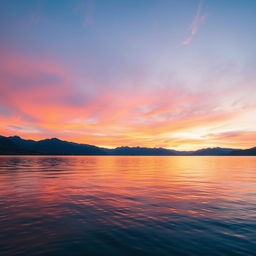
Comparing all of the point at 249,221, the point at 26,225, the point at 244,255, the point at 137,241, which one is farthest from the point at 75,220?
the point at 249,221

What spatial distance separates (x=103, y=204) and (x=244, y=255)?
10836mm

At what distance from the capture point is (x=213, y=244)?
336 inches

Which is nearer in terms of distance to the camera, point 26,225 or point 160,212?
point 26,225

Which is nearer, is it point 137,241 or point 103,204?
point 137,241

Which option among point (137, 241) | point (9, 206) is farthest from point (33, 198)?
point (137, 241)

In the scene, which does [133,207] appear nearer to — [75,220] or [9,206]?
[75,220]

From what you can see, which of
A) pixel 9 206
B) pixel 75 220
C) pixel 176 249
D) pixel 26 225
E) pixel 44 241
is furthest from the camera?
pixel 9 206

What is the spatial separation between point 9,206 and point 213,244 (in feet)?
49.7

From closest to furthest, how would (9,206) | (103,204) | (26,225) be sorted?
(26,225)
(9,206)
(103,204)

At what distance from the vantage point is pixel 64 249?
791 cm

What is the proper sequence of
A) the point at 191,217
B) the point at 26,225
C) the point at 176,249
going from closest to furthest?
the point at 176,249, the point at 26,225, the point at 191,217

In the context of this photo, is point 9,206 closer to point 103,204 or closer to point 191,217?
point 103,204

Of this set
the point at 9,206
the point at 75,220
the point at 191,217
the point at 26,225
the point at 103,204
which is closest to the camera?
the point at 26,225

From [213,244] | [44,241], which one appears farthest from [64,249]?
[213,244]
